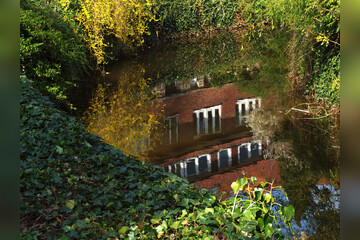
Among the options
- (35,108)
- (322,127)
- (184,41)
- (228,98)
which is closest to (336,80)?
(322,127)

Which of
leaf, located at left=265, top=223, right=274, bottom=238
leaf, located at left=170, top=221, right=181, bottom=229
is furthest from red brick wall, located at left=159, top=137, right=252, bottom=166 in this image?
leaf, located at left=265, top=223, right=274, bottom=238

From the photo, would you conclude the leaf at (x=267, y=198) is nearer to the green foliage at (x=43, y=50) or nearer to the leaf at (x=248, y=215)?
the leaf at (x=248, y=215)

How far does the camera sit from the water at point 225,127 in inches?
243

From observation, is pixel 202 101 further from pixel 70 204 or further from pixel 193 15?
pixel 193 15

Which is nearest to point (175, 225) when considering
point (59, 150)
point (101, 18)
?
point (59, 150)

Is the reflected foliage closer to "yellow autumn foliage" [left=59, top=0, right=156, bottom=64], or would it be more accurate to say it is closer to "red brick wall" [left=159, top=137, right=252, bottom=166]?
"red brick wall" [left=159, top=137, right=252, bottom=166]

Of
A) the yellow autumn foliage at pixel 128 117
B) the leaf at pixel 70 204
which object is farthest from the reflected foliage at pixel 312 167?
the leaf at pixel 70 204

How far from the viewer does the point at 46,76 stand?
29.0 feet

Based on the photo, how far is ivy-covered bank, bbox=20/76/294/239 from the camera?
132 inches

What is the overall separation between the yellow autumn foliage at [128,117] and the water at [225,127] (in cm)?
2

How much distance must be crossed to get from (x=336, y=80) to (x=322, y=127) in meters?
1.04

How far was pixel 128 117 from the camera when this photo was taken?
923 cm

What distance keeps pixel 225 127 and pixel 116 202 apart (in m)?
5.69

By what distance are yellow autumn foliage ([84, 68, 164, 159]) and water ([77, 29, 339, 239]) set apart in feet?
0.08
